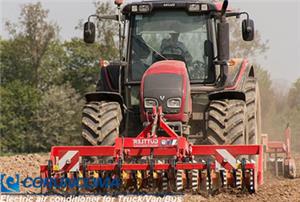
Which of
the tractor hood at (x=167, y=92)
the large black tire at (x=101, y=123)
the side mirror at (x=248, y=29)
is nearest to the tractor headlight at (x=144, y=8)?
the tractor hood at (x=167, y=92)

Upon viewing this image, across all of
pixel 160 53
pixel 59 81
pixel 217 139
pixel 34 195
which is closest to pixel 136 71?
pixel 160 53

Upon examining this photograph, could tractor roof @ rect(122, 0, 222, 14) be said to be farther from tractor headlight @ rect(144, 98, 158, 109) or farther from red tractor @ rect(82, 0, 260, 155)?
tractor headlight @ rect(144, 98, 158, 109)

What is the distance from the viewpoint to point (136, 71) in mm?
9672

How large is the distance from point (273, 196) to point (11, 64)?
149 feet

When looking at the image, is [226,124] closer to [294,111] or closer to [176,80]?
[176,80]

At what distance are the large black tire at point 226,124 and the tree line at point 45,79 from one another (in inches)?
909

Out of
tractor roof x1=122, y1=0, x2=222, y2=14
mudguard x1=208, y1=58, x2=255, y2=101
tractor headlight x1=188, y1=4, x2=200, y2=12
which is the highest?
tractor roof x1=122, y1=0, x2=222, y2=14

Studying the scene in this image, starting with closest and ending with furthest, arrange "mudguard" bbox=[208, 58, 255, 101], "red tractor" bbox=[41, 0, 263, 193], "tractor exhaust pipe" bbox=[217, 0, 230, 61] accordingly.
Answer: "red tractor" bbox=[41, 0, 263, 193], "mudguard" bbox=[208, 58, 255, 101], "tractor exhaust pipe" bbox=[217, 0, 230, 61]

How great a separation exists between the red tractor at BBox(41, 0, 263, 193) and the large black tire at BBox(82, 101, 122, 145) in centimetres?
1

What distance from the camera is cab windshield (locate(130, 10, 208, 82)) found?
955 centimetres

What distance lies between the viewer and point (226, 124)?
8.63m

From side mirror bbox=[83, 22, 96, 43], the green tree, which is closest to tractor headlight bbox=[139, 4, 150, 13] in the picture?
side mirror bbox=[83, 22, 96, 43]

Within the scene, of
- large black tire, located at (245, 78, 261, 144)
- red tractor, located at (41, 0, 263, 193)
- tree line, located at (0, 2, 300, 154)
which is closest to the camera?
red tractor, located at (41, 0, 263, 193)

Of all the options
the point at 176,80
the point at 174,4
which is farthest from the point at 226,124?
the point at 174,4
